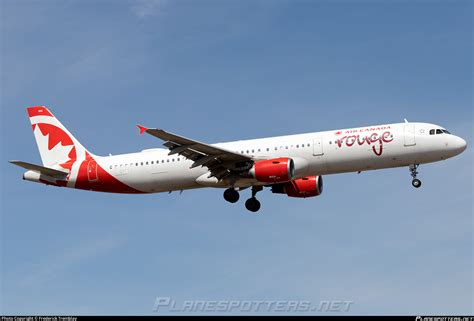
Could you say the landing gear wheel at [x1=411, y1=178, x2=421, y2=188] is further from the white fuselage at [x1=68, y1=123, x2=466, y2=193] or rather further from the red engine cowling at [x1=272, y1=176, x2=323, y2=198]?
the red engine cowling at [x1=272, y1=176, x2=323, y2=198]

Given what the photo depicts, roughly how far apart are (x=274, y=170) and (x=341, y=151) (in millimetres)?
3605

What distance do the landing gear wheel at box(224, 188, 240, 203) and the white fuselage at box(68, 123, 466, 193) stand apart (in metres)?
0.48

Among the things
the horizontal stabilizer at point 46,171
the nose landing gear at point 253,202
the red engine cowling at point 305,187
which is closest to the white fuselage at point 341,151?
the nose landing gear at point 253,202

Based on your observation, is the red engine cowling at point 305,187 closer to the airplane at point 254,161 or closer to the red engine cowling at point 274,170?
the airplane at point 254,161

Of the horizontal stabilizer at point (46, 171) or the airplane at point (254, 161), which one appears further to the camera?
the horizontal stabilizer at point (46, 171)

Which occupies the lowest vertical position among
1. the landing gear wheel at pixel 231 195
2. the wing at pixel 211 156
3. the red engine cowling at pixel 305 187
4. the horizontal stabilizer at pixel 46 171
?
the horizontal stabilizer at pixel 46 171

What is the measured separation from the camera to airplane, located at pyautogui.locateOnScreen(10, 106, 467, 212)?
4375cm

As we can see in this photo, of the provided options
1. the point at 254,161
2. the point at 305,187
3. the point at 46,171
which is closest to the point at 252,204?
the point at 305,187

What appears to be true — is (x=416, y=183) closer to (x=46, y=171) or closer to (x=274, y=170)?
(x=274, y=170)

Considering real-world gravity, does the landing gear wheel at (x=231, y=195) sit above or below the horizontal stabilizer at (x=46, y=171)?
above

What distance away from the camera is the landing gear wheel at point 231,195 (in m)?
47.1

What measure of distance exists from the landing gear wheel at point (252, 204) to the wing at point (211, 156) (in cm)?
329

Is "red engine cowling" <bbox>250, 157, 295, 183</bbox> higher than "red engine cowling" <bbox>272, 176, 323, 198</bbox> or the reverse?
the reverse

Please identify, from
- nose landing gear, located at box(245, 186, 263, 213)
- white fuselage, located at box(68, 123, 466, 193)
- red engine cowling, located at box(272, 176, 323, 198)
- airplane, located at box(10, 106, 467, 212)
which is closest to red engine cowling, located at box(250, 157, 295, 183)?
airplane, located at box(10, 106, 467, 212)
